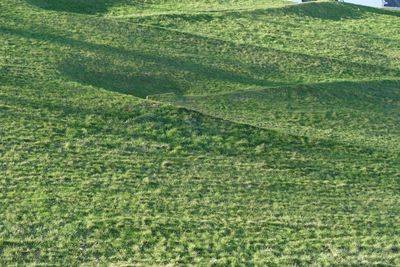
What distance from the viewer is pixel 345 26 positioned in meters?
58.1

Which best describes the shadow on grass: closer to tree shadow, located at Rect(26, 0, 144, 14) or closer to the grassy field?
the grassy field

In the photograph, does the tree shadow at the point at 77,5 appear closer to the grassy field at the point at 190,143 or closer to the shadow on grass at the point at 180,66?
the grassy field at the point at 190,143

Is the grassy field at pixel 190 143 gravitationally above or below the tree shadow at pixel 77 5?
below

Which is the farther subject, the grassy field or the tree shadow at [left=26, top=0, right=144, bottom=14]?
the tree shadow at [left=26, top=0, right=144, bottom=14]

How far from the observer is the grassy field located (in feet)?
79.3

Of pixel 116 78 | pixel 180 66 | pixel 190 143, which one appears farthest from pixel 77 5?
pixel 190 143

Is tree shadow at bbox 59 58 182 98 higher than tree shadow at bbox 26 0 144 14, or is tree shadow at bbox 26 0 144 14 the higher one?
tree shadow at bbox 26 0 144 14

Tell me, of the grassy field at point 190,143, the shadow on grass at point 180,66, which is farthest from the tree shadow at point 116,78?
the grassy field at point 190,143

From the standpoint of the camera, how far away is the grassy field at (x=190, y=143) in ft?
79.3

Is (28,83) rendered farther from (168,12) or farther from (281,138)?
(168,12)

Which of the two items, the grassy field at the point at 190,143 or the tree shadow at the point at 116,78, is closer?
the grassy field at the point at 190,143

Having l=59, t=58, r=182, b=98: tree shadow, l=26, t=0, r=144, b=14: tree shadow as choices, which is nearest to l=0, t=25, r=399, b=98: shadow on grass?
l=59, t=58, r=182, b=98: tree shadow

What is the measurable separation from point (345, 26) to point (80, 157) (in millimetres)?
33674

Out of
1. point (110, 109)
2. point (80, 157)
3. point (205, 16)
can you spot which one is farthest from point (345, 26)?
point (80, 157)
